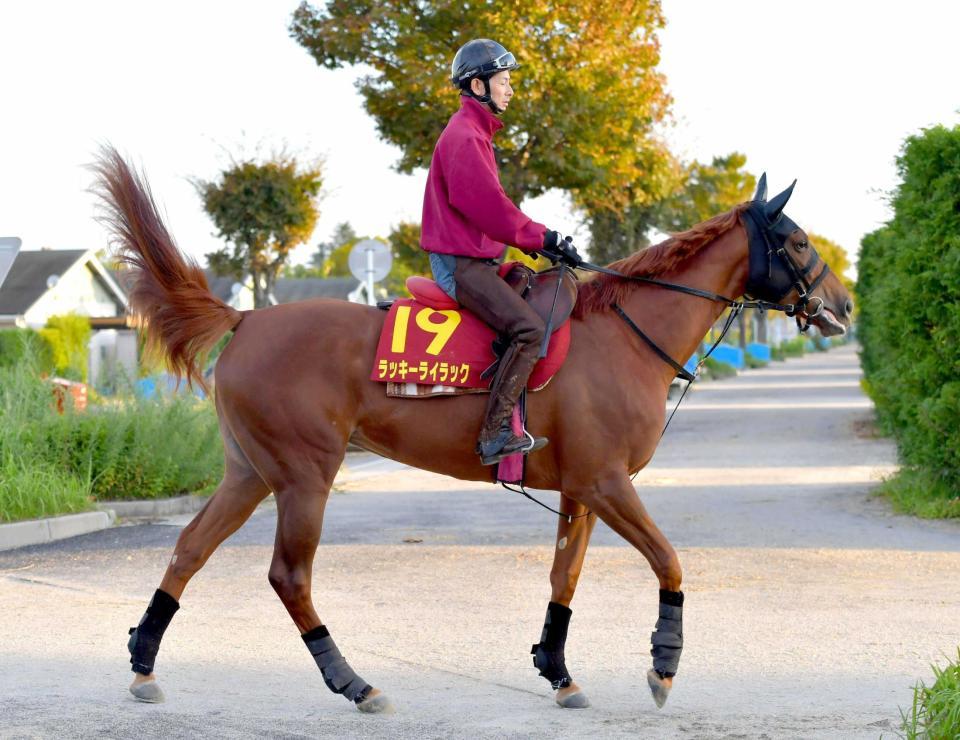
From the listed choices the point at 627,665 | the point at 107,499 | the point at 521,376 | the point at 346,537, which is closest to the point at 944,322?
the point at 346,537

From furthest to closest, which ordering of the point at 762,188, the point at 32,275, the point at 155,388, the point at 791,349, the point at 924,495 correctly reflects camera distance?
the point at 791,349 → the point at 32,275 → the point at 155,388 → the point at 924,495 → the point at 762,188

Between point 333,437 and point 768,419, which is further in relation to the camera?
point 768,419

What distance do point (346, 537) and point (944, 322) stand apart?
18.9 ft

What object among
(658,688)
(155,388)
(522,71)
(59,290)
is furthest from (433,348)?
(59,290)

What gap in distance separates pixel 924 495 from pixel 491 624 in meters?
6.40

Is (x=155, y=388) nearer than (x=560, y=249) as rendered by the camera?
No

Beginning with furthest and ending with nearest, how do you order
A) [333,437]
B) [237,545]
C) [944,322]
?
[944,322]
[237,545]
[333,437]

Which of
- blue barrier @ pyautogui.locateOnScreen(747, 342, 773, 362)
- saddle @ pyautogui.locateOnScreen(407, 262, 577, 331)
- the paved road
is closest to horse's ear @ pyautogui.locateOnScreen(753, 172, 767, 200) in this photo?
saddle @ pyautogui.locateOnScreen(407, 262, 577, 331)

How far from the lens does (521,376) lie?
5703 mm

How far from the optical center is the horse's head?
20.4ft

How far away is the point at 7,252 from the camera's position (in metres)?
9.36

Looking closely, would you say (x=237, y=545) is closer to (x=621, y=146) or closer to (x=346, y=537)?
(x=346, y=537)

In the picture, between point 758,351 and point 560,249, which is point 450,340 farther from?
point 758,351

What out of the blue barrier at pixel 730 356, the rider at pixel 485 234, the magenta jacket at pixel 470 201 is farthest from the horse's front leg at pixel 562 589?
the blue barrier at pixel 730 356
